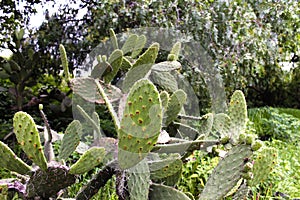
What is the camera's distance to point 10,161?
3.45 ft

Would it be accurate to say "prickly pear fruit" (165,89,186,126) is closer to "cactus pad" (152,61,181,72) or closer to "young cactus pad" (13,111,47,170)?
"cactus pad" (152,61,181,72)

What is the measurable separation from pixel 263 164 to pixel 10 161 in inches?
31.4

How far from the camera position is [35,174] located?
1026mm

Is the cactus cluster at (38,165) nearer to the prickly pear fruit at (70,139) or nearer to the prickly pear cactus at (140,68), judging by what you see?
the prickly pear fruit at (70,139)

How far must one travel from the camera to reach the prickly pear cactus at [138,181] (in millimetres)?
1150

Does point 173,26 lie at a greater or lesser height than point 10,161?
greater

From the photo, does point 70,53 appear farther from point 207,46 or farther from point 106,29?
point 207,46

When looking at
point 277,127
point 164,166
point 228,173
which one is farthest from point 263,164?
point 277,127

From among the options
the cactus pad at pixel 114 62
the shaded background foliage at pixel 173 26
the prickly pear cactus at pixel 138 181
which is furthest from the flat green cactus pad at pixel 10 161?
the shaded background foliage at pixel 173 26

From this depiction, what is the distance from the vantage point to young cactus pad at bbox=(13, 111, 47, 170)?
0.96m

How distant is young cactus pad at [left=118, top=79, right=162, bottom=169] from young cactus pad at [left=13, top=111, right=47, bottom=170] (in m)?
0.21

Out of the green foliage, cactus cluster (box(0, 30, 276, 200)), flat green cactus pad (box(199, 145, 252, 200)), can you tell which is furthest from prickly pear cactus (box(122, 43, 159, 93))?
the green foliage

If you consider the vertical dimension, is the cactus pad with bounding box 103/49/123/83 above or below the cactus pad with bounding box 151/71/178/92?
above

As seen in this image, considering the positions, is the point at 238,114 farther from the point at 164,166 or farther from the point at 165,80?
the point at 165,80
